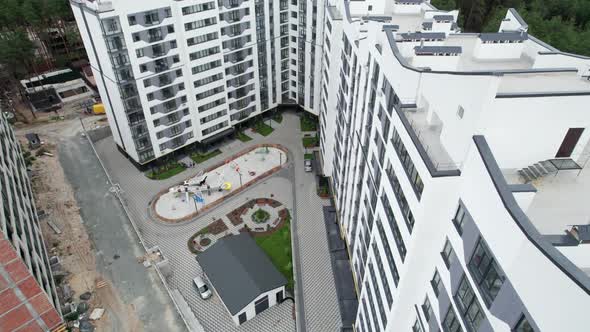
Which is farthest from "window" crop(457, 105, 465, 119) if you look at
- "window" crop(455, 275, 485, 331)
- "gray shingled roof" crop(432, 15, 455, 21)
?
"gray shingled roof" crop(432, 15, 455, 21)

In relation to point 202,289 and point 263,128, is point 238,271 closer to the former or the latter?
point 202,289

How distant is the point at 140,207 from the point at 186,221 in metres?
8.21

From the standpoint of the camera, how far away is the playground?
60156 millimetres

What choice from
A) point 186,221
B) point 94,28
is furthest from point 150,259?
point 94,28

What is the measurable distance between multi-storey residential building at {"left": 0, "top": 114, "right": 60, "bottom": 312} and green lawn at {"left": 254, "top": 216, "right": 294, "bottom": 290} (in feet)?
82.3

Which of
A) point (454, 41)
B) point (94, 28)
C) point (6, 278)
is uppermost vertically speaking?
point (454, 41)

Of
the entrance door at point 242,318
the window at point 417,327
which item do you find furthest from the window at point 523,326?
the entrance door at point 242,318

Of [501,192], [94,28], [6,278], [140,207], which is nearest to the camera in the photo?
[501,192]

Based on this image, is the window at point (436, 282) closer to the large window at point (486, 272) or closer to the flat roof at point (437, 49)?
the large window at point (486, 272)

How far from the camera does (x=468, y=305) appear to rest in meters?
18.3

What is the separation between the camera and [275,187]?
64.5 metres

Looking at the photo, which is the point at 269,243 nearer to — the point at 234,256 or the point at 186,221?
the point at 234,256

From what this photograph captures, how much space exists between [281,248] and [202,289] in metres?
11.9

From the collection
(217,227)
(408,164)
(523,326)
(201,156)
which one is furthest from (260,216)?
(523,326)
